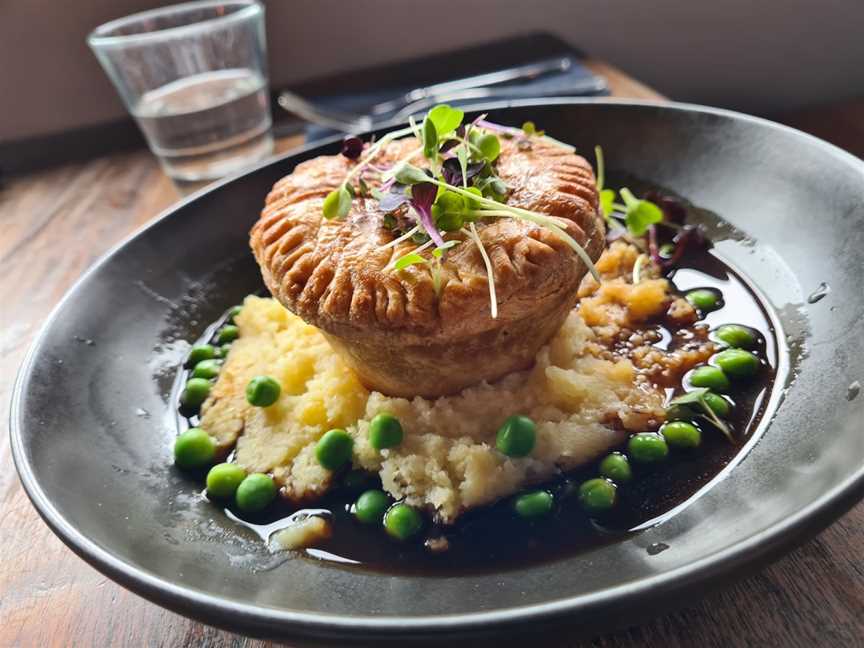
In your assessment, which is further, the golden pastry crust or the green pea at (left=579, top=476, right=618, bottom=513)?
the golden pastry crust

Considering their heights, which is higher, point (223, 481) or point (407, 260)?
point (407, 260)

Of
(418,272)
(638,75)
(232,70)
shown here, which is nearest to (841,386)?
(418,272)

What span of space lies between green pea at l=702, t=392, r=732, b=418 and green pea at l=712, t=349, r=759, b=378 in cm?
11

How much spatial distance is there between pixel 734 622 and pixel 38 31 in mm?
5467

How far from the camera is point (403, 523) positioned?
1999 mm

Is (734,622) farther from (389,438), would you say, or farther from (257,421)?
(257,421)

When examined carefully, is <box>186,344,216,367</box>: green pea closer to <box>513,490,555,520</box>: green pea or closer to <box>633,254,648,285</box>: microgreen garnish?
<box>513,490,555,520</box>: green pea

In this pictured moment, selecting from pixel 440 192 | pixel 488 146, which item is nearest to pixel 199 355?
pixel 440 192

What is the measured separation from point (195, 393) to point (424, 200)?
1056 millimetres

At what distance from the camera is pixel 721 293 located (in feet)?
8.66

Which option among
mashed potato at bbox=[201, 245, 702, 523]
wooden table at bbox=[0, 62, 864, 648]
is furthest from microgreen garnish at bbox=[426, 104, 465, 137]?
wooden table at bbox=[0, 62, 864, 648]

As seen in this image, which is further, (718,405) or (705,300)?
(705,300)

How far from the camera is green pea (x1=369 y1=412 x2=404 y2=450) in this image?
2205mm

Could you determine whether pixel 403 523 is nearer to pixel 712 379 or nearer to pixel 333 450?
pixel 333 450
